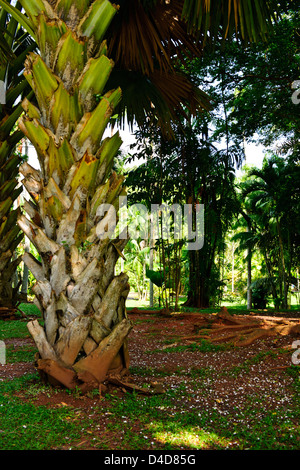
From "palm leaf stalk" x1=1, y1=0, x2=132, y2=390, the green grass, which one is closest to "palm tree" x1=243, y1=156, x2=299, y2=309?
"palm leaf stalk" x1=1, y1=0, x2=132, y2=390

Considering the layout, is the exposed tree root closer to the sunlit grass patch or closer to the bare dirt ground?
the bare dirt ground

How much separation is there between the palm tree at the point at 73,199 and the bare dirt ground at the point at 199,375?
224mm

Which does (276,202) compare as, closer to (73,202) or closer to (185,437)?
(73,202)

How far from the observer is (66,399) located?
94.8 inches

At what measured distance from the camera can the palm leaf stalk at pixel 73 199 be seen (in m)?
2.54

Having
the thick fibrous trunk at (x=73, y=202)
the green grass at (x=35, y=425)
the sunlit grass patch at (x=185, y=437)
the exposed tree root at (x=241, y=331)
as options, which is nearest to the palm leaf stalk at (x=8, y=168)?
the exposed tree root at (x=241, y=331)

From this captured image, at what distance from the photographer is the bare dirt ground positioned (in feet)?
7.77

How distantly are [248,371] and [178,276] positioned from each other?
14.8ft

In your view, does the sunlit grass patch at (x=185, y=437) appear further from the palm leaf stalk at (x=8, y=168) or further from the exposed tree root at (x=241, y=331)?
the palm leaf stalk at (x=8, y=168)

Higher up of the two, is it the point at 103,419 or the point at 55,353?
the point at 55,353

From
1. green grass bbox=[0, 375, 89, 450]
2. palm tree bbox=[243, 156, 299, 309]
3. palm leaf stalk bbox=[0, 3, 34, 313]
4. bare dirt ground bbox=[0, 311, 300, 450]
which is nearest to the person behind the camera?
green grass bbox=[0, 375, 89, 450]

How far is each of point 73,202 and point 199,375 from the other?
1645 millimetres

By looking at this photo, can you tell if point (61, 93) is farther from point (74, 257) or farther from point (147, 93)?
point (147, 93)
